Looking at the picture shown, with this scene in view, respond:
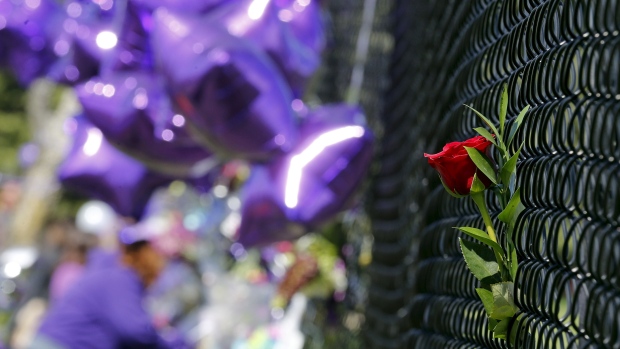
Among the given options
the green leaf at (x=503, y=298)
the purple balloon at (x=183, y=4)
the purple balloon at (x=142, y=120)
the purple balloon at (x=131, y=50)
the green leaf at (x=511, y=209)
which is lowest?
the green leaf at (x=503, y=298)

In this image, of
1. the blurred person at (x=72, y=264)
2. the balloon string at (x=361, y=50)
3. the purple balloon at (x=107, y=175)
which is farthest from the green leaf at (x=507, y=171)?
the blurred person at (x=72, y=264)

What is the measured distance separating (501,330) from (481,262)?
9cm

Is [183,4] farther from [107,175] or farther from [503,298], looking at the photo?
[503,298]

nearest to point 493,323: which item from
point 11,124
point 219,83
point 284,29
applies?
point 219,83

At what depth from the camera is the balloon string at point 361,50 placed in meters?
4.12

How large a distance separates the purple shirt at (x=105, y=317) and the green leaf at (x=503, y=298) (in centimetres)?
281

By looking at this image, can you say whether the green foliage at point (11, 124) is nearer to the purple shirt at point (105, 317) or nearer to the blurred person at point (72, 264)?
the blurred person at point (72, 264)

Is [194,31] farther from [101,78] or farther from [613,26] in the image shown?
[613,26]

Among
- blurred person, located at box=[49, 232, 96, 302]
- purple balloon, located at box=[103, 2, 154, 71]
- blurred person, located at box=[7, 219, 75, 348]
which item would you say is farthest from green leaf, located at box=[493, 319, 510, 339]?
blurred person, located at box=[49, 232, 96, 302]

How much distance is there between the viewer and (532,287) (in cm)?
129

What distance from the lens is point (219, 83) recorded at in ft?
9.44

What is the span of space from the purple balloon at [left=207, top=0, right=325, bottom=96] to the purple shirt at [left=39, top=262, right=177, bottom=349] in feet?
3.68

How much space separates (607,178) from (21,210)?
12182mm

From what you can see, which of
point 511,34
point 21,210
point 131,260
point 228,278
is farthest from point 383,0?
point 21,210
